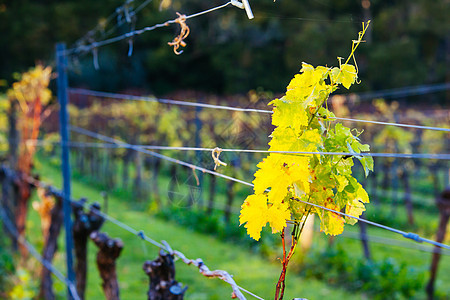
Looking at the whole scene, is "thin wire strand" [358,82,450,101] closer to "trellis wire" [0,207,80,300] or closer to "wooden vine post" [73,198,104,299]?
"trellis wire" [0,207,80,300]

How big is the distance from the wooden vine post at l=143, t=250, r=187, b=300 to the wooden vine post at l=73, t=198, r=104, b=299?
1108 millimetres

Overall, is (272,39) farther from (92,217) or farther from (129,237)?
(92,217)

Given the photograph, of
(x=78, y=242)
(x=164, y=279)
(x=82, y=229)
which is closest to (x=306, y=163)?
(x=164, y=279)

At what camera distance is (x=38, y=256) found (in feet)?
13.1

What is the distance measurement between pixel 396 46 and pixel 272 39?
608cm

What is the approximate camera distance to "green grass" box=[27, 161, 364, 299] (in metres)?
4.93

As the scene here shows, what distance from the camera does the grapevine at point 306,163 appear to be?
1.11 m

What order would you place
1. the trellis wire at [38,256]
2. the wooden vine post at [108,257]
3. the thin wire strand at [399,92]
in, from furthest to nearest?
the thin wire strand at [399,92], the trellis wire at [38,256], the wooden vine post at [108,257]

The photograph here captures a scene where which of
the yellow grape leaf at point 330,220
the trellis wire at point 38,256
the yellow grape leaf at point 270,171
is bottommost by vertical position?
the trellis wire at point 38,256

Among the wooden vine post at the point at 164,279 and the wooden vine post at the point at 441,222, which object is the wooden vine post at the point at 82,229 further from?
the wooden vine post at the point at 441,222

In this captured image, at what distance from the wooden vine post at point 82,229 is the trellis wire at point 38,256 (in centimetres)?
5

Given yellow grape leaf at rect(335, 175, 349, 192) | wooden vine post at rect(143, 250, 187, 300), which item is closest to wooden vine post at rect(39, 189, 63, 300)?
wooden vine post at rect(143, 250, 187, 300)

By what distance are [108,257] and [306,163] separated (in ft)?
5.78

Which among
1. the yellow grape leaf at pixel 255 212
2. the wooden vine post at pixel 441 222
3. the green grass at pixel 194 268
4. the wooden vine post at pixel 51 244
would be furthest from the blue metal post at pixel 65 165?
the wooden vine post at pixel 441 222
